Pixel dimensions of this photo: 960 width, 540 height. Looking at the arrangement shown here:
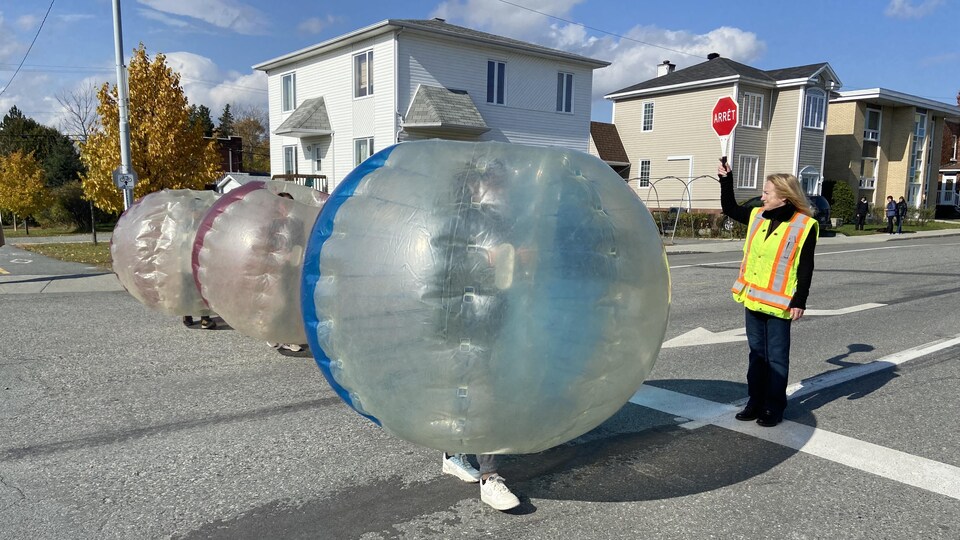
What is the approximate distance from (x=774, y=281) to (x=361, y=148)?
22413 mm

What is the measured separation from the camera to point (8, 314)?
875 centimetres

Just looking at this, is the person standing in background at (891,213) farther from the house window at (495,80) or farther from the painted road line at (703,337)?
the painted road line at (703,337)

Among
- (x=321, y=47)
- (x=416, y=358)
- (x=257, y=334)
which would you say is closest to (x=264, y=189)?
(x=257, y=334)

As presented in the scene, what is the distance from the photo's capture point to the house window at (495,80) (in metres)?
25.7

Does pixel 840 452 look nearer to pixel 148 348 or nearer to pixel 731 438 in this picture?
pixel 731 438

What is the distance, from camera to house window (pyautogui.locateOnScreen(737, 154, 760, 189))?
110ft

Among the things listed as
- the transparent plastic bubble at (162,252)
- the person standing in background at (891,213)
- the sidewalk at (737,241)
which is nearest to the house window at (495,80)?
the sidewalk at (737,241)

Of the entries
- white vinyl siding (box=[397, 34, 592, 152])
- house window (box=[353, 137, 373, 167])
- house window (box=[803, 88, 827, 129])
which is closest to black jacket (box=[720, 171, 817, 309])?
white vinyl siding (box=[397, 34, 592, 152])

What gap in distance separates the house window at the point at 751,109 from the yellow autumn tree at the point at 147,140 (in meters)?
27.1

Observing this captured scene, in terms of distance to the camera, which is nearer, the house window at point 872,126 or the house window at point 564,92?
the house window at point 564,92

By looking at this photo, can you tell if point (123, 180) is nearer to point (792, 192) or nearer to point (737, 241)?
point (792, 192)

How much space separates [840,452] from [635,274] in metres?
2.58

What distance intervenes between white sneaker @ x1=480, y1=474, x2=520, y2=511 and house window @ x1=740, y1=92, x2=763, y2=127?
111 ft

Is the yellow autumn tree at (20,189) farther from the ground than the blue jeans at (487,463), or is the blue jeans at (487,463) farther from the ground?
the yellow autumn tree at (20,189)
